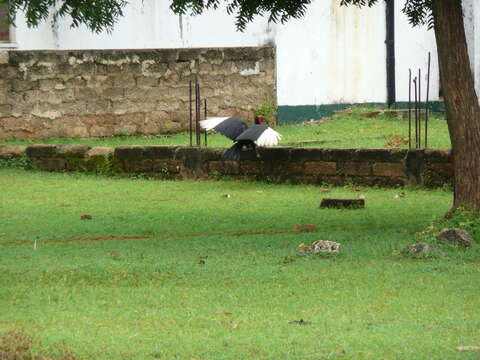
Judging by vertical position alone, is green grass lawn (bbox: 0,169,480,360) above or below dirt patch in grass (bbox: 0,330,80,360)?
below

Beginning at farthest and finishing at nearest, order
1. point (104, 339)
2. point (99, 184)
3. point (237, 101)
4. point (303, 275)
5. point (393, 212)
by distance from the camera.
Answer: point (237, 101)
point (99, 184)
point (393, 212)
point (303, 275)
point (104, 339)

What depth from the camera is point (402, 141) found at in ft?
48.2

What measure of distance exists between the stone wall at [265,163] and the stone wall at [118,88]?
1.77 meters

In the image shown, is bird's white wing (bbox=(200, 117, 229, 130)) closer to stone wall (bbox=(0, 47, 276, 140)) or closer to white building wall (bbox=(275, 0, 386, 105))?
stone wall (bbox=(0, 47, 276, 140))

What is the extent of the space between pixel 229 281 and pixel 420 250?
1.57 m

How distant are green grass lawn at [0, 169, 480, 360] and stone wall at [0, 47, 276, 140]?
15.9 ft

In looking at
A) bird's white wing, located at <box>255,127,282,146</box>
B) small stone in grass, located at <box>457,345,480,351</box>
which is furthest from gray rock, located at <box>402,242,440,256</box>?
bird's white wing, located at <box>255,127,282,146</box>

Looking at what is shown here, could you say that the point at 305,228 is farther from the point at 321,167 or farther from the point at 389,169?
the point at 321,167

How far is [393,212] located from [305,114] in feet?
32.5

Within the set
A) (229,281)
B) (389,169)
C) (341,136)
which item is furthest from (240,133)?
(229,281)

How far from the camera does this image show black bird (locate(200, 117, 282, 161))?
12406 mm

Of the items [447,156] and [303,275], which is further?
[447,156]

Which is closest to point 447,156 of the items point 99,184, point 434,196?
point 434,196

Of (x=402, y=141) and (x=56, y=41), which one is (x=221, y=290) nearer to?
(x=402, y=141)
